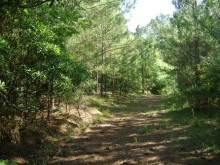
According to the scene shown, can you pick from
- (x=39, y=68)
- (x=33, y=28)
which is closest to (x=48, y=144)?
(x=39, y=68)

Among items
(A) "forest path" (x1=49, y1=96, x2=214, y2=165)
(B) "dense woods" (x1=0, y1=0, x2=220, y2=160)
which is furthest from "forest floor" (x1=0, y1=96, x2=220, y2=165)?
(B) "dense woods" (x1=0, y1=0, x2=220, y2=160)

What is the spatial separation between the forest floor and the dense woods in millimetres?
1138

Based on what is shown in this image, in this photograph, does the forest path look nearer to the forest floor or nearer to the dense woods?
the forest floor

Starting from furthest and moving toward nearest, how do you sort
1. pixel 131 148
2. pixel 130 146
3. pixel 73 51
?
pixel 73 51 → pixel 130 146 → pixel 131 148

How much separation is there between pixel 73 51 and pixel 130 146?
6.61 metres

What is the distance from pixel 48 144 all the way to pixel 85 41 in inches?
283

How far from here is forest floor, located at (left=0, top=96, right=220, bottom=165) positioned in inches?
276

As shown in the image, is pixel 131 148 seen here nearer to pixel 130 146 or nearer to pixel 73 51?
pixel 130 146

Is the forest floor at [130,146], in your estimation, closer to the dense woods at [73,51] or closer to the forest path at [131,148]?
the forest path at [131,148]

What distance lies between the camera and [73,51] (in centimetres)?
1321

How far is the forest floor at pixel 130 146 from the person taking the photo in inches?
276

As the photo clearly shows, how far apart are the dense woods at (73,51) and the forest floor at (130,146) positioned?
1138 millimetres

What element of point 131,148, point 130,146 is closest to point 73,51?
point 130,146

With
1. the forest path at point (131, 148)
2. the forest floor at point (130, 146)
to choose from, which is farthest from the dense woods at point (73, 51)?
the forest path at point (131, 148)
